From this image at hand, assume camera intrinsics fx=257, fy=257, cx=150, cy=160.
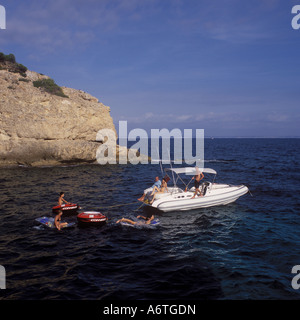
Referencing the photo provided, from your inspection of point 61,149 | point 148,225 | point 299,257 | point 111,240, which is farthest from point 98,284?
point 61,149

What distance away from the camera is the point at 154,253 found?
11102 millimetres

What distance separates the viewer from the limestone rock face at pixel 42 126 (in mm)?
32906

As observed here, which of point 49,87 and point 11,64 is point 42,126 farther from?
point 11,64

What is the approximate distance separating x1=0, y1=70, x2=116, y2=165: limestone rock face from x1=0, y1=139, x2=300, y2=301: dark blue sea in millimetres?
14935

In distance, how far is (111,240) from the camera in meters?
12.4

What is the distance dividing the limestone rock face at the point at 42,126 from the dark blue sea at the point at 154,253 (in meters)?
14.9

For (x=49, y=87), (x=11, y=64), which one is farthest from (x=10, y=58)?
(x=49, y=87)

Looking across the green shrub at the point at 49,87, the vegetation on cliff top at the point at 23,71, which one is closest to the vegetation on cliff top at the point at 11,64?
the vegetation on cliff top at the point at 23,71

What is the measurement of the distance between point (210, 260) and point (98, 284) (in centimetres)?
456

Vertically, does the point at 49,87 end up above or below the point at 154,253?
above

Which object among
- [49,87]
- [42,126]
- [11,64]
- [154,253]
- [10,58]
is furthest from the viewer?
[10,58]

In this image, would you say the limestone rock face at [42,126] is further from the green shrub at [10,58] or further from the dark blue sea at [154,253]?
the dark blue sea at [154,253]

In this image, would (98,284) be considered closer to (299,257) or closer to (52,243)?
(52,243)

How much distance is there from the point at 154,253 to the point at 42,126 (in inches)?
1129
